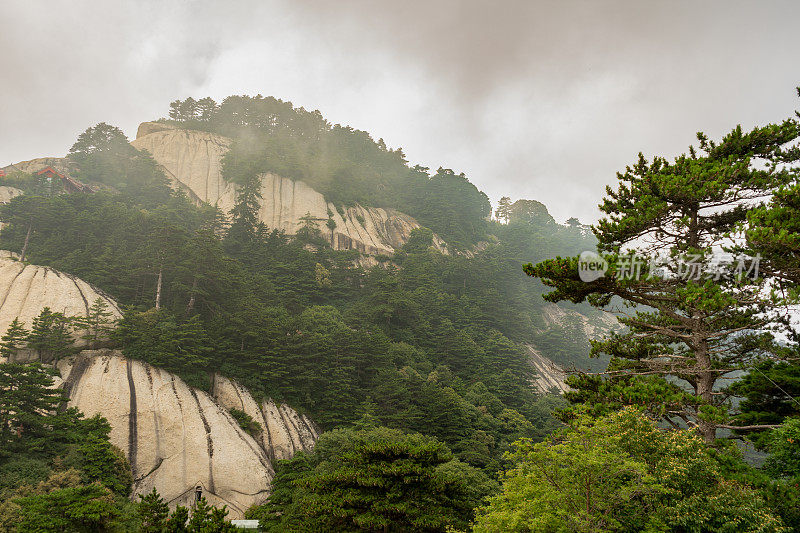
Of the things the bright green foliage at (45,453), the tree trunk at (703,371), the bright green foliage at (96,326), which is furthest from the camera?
the bright green foliage at (96,326)

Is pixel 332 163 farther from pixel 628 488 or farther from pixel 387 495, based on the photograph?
pixel 628 488

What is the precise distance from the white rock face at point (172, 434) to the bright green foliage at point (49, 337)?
0.75 metres

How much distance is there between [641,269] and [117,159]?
2420 inches

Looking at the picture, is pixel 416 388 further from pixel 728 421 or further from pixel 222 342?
pixel 728 421

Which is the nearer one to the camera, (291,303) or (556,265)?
(556,265)

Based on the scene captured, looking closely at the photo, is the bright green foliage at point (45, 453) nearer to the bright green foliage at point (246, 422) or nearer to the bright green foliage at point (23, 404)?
the bright green foliage at point (23, 404)

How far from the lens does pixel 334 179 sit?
56344 mm

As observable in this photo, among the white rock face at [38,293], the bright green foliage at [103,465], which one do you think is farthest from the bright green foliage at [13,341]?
the bright green foliage at [103,465]

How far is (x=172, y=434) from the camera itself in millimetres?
22500

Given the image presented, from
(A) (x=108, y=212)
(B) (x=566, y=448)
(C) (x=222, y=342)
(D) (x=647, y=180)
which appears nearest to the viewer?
(B) (x=566, y=448)

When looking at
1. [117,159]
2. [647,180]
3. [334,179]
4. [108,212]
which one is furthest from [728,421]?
[117,159]

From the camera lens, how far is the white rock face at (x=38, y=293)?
2410cm

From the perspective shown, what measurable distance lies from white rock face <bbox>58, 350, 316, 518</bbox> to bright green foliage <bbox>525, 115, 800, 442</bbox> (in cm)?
2103

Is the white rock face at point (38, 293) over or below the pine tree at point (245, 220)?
below
